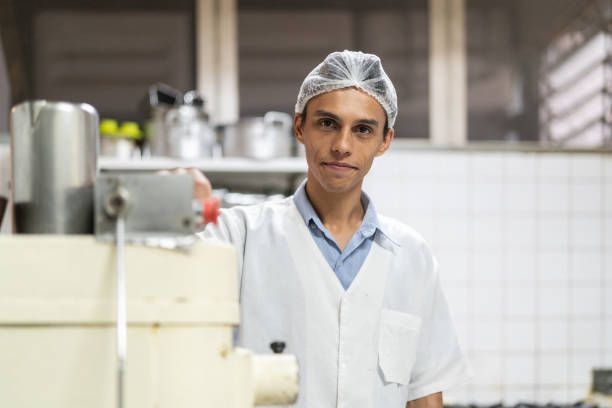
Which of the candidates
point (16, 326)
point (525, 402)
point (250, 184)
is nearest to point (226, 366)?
point (16, 326)

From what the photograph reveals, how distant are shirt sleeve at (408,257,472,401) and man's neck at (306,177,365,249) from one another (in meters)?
0.23

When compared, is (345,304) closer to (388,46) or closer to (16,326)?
(16,326)

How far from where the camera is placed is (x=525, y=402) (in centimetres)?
263

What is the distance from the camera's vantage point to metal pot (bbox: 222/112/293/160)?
2357 millimetres

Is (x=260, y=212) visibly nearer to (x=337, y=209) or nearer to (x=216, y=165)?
(x=337, y=209)

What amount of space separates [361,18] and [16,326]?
2.66m

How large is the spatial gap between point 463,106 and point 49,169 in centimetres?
261

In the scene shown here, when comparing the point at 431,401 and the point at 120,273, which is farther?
the point at 431,401

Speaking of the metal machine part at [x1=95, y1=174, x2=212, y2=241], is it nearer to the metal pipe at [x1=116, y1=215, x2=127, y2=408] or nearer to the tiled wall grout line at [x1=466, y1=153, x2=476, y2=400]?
the metal pipe at [x1=116, y1=215, x2=127, y2=408]

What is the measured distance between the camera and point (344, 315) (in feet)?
4.12

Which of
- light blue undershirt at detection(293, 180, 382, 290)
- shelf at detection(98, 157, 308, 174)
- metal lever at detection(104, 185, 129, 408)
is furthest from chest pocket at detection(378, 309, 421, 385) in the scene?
shelf at detection(98, 157, 308, 174)

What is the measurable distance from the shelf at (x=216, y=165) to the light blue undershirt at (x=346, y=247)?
39.3 inches

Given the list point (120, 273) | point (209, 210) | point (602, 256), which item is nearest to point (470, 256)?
point (602, 256)

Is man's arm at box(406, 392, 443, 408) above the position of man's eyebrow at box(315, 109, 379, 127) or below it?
below
